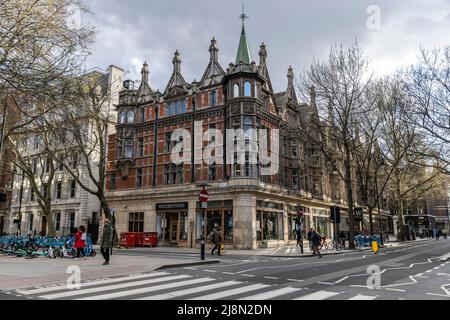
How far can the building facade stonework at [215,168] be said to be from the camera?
3032 centimetres

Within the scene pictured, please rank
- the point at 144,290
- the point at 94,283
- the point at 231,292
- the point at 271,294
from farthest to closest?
the point at 94,283, the point at 144,290, the point at 231,292, the point at 271,294

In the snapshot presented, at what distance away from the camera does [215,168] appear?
105 ft

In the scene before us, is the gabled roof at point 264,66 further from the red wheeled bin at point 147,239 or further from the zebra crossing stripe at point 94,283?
the zebra crossing stripe at point 94,283

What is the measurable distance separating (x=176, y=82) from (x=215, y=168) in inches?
431

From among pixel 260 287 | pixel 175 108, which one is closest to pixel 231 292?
pixel 260 287

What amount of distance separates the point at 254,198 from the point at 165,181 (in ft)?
33.5

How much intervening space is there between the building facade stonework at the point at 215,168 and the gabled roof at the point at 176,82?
0.35ft

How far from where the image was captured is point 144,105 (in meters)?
38.5

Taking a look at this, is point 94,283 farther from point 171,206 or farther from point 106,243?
point 171,206

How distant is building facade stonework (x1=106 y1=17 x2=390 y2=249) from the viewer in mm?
30320

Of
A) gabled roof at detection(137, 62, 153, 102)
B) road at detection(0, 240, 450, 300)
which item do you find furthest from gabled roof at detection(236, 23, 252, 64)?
road at detection(0, 240, 450, 300)

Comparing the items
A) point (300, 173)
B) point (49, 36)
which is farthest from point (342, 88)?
point (49, 36)

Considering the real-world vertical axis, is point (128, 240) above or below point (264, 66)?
below

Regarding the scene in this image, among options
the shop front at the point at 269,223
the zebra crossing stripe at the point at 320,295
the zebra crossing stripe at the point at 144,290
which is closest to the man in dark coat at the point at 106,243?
the zebra crossing stripe at the point at 144,290
